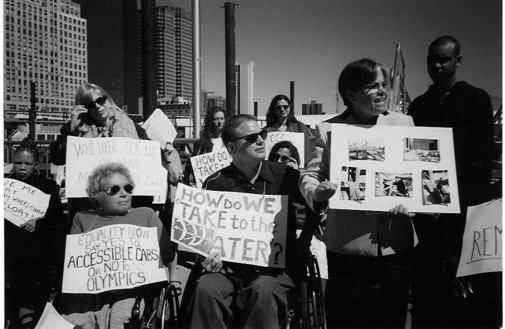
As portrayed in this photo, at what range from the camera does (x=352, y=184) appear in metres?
2.48

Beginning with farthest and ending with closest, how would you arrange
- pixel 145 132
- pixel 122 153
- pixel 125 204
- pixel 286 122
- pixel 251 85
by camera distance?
pixel 286 122 < pixel 251 85 < pixel 145 132 < pixel 122 153 < pixel 125 204

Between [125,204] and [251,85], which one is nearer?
[125,204]

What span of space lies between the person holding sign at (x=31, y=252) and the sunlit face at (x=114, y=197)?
621mm

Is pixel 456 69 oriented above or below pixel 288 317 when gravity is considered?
above

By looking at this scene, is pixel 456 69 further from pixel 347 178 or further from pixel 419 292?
pixel 419 292

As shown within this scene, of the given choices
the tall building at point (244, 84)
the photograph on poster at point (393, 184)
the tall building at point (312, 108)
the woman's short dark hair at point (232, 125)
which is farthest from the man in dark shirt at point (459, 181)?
the tall building at point (244, 84)

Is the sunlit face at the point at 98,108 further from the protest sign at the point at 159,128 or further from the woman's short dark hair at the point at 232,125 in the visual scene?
the woman's short dark hair at the point at 232,125

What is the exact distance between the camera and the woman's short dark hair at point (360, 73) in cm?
238

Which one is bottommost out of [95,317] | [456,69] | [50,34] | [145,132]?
[95,317]

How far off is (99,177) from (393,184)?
164 centimetres

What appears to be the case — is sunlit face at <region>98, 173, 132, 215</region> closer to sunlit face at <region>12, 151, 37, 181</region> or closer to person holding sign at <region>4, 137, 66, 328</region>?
person holding sign at <region>4, 137, 66, 328</region>

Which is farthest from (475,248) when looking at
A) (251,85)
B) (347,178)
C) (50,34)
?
(50,34)

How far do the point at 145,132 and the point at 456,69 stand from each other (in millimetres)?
1949

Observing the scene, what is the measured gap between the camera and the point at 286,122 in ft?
13.7
